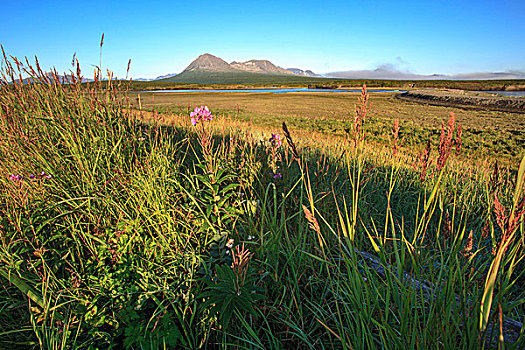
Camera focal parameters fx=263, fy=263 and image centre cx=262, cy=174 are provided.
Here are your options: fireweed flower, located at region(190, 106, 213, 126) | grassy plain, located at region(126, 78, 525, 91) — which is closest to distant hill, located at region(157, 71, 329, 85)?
grassy plain, located at region(126, 78, 525, 91)

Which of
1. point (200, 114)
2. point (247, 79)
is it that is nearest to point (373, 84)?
point (247, 79)

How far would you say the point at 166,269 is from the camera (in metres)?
1.47

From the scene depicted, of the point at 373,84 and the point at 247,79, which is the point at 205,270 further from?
the point at 247,79

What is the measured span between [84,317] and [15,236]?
658 mm

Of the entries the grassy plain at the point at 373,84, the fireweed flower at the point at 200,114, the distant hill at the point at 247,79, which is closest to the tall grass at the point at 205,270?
the fireweed flower at the point at 200,114

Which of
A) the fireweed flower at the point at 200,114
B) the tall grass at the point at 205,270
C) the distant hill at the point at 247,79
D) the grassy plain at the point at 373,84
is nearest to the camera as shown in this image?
the tall grass at the point at 205,270

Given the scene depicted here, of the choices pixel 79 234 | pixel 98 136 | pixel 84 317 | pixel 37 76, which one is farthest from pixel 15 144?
pixel 84 317

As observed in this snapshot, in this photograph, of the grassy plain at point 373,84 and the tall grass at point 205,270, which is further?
the grassy plain at point 373,84

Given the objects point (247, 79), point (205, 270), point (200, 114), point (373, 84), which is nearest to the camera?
point (205, 270)

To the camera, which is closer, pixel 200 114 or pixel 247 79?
pixel 200 114

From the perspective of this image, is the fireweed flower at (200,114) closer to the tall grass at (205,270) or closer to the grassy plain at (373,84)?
the tall grass at (205,270)

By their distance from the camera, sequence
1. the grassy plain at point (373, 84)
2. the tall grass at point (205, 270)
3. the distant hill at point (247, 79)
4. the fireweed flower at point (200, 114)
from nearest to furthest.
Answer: the tall grass at point (205, 270) < the fireweed flower at point (200, 114) < the grassy plain at point (373, 84) < the distant hill at point (247, 79)

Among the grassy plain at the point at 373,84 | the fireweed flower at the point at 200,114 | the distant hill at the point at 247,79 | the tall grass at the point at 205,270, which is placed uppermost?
the distant hill at the point at 247,79

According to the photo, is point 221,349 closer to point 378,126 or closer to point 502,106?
point 378,126
